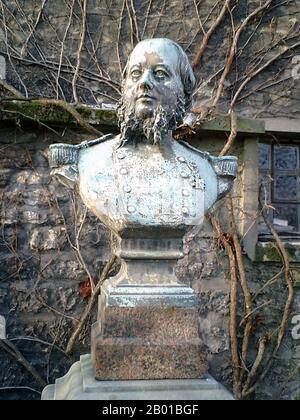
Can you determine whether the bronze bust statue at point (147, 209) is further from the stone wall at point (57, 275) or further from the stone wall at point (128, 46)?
Result: the stone wall at point (128, 46)

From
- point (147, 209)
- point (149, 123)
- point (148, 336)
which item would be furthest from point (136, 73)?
point (148, 336)

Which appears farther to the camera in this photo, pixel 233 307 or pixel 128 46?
pixel 128 46

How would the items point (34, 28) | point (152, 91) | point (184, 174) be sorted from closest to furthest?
point (152, 91) < point (184, 174) < point (34, 28)

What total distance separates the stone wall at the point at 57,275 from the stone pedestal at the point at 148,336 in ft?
5.30

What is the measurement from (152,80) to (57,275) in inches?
83.2

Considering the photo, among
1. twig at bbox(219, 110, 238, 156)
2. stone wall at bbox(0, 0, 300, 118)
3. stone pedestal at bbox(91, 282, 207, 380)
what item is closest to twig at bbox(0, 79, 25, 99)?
stone wall at bbox(0, 0, 300, 118)

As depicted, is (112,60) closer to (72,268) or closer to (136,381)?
(72,268)

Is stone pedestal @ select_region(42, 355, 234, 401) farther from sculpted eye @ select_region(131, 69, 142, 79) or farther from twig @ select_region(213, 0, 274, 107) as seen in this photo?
twig @ select_region(213, 0, 274, 107)

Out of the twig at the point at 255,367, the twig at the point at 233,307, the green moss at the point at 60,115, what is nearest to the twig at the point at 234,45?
the green moss at the point at 60,115

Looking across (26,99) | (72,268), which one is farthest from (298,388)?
(26,99)

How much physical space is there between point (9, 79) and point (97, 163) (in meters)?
2.50

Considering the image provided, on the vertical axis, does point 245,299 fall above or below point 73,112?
below

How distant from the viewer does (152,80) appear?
1.89m

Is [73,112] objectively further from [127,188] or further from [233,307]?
[233,307]
